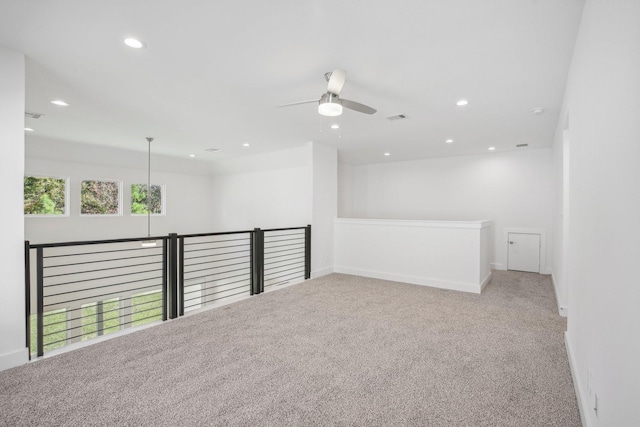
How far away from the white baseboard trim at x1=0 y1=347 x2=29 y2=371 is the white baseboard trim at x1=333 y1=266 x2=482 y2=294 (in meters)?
4.48

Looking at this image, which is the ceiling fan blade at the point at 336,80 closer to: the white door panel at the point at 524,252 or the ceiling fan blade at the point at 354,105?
the ceiling fan blade at the point at 354,105

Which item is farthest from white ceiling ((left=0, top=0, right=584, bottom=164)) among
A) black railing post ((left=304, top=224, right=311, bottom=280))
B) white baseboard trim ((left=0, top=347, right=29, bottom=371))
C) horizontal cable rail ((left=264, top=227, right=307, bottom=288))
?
white baseboard trim ((left=0, top=347, right=29, bottom=371))

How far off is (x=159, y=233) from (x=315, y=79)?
6438mm

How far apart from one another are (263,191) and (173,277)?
4.29 m

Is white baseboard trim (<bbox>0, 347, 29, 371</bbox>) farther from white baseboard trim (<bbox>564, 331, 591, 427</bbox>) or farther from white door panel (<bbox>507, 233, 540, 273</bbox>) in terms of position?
white door panel (<bbox>507, 233, 540, 273</bbox>)

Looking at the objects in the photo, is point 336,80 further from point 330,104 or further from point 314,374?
point 314,374

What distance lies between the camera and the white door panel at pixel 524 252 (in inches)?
235

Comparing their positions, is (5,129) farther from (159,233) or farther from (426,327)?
(159,233)

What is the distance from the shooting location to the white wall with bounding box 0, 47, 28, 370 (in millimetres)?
2336

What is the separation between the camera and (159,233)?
7637 mm

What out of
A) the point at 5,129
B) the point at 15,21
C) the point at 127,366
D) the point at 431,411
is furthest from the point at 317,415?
the point at 15,21

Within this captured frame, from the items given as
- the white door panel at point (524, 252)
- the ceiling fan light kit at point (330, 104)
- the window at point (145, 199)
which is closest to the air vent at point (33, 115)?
the window at point (145, 199)

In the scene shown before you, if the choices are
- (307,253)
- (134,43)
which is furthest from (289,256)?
(134,43)

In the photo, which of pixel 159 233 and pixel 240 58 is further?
pixel 159 233
